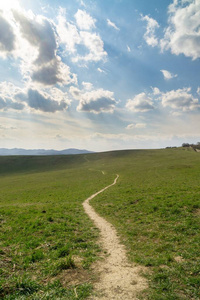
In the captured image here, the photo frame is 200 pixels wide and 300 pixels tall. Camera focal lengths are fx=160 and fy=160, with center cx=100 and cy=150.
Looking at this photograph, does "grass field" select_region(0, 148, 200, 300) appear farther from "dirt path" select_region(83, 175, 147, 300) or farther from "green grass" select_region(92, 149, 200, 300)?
"dirt path" select_region(83, 175, 147, 300)

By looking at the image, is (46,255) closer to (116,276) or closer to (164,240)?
(116,276)

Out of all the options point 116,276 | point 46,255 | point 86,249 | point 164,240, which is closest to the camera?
point 116,276

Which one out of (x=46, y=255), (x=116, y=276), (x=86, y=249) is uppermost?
(x=116, y=276)

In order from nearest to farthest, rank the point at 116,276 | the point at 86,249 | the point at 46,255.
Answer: the point at 116,276
the point at 46,255
the point at 86,249

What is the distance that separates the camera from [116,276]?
26.8 ft

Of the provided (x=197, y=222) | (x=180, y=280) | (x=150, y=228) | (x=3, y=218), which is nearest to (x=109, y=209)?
(x=150, y=228)

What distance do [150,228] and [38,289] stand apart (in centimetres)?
995

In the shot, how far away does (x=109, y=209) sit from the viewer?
21203 millimetres

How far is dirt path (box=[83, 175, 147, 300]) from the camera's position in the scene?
22.7ft

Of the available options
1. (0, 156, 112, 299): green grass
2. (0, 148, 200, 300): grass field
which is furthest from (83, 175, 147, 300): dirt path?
(0, 156, 112, 299): green grass

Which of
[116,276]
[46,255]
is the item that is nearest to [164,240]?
[116,276]

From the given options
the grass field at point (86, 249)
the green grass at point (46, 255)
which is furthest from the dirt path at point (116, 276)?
the green grass at point (46, 255)

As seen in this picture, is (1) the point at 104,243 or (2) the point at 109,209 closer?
(1) the point at 104,243

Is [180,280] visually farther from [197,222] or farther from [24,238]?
[24,238]
